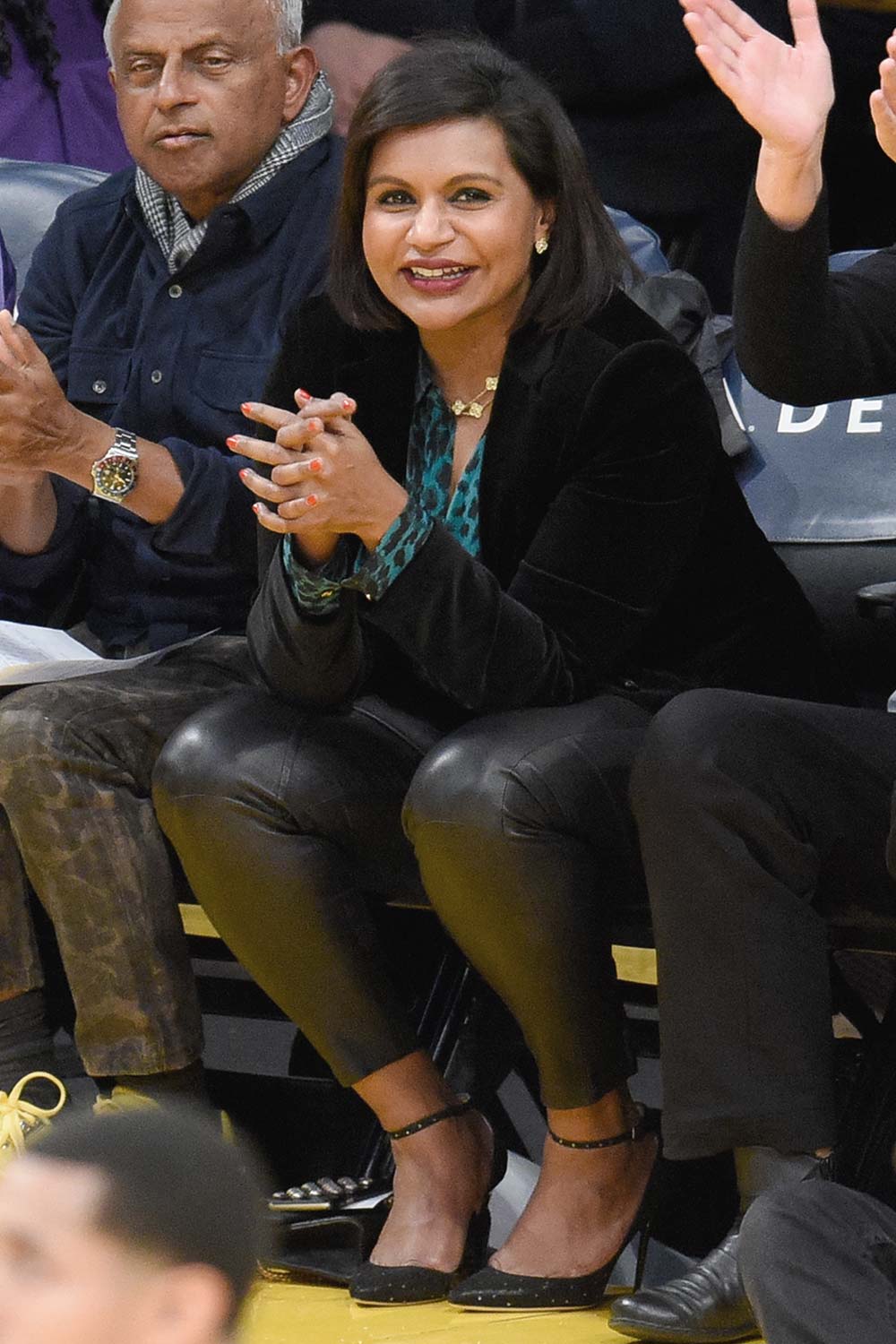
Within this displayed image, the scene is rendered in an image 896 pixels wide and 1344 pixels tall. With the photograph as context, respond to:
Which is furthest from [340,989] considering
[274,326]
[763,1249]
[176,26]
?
[176,26]

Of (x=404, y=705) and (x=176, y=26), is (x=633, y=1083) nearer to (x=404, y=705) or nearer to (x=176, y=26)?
(x=404, y=705)

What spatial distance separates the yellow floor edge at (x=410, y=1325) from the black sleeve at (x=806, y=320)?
2.99ft

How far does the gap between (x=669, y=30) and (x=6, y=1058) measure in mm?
2147

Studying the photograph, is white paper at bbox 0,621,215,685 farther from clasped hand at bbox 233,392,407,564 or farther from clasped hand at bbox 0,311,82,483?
clasped hand at bbox 233,392,407,564

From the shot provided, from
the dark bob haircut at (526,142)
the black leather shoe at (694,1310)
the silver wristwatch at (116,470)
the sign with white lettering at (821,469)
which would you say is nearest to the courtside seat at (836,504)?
the sign with white lettering at (821,469)

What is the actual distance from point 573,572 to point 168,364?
31.2 inches

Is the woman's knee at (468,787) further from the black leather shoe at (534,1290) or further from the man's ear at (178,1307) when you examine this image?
the man's ear at (178,1307)

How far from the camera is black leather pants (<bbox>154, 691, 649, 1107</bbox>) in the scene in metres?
2.07

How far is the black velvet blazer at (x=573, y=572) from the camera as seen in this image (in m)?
2.21

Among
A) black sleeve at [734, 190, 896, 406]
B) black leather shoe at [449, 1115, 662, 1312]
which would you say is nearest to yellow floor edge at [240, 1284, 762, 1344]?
black leather shoe at [449, 1115, 662, 1312]

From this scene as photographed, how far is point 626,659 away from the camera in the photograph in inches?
92.9

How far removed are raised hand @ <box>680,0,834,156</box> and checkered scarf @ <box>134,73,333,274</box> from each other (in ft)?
3.31

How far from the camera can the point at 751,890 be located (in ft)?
6.29

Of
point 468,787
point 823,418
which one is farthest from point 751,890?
point 823,418
